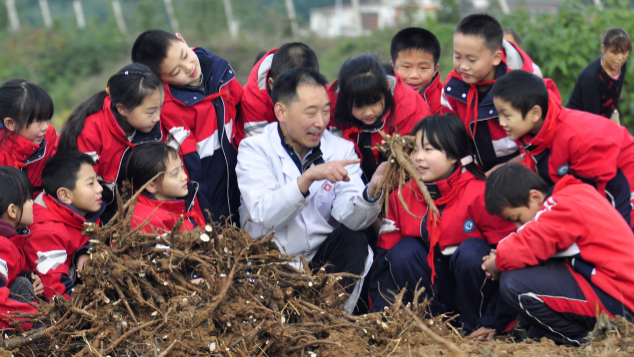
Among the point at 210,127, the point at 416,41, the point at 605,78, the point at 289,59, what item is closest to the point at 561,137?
the point at 416,41

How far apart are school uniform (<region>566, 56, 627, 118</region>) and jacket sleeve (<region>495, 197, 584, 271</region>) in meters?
3.22

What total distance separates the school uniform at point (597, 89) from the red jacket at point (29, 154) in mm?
4887

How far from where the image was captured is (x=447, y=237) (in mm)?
3607

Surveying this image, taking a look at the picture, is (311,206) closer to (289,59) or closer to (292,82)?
(292,82)

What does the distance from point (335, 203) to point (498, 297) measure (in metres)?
1.12

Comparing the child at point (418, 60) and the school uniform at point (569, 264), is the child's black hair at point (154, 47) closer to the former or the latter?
the child at point (418, 60)

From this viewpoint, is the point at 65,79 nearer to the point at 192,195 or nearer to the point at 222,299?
the point at 192,195

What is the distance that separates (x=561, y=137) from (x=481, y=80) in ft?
2.63

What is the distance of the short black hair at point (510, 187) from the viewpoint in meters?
3.28

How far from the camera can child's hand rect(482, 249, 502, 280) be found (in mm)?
3336

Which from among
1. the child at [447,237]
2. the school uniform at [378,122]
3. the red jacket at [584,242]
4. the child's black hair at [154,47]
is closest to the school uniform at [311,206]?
the school uniform at [378,122]

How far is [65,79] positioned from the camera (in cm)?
1727

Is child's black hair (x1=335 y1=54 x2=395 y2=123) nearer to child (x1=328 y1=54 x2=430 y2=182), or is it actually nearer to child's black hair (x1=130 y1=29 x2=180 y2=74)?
child (x1=328 y1=54 x2=430 y2=182)

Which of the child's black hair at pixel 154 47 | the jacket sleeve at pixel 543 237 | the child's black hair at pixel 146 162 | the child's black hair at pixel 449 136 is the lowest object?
the jacket sleeve at pixel 543 237
